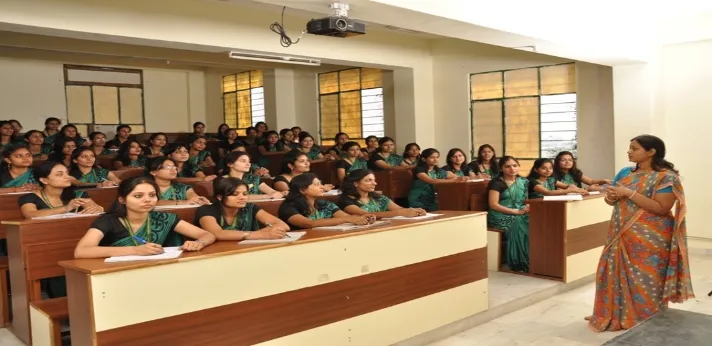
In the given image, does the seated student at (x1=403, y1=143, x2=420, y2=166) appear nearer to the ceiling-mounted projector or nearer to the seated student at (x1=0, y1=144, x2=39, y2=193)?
the ceiling-mounted projector

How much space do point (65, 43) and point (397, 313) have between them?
21.1ft

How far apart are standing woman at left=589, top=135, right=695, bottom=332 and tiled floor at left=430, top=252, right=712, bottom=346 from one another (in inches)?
11.0

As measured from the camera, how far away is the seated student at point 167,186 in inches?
164

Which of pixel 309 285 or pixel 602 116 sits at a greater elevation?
pixel 602 116

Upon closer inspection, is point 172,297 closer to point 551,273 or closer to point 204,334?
point 204,334

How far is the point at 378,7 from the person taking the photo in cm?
362

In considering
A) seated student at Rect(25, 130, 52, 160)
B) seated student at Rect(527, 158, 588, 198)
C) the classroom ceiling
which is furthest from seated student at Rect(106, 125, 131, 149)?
seated student at Rect(527, 158, 588, 198)

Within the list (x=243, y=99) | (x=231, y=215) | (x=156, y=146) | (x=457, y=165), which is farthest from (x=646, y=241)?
(x=243, y=99)

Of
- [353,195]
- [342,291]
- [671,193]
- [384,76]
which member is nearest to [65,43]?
[384,76]

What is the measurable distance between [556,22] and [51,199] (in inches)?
152

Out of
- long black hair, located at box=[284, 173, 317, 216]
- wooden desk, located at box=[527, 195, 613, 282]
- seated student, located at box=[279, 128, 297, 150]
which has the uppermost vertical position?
seated student, located at box=[279, 128, 297, 150]

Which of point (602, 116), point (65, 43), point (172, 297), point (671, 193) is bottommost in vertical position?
point (172, 297)

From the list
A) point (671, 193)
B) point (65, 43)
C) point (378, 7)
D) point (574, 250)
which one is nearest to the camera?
point (671, 193)

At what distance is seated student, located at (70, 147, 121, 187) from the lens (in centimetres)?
511
